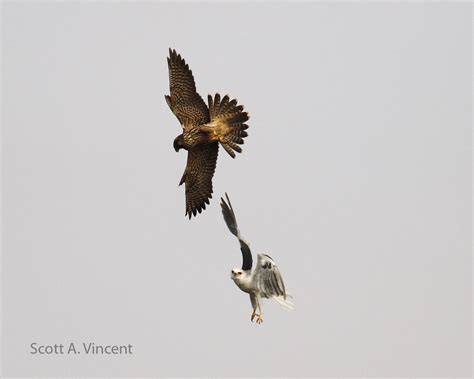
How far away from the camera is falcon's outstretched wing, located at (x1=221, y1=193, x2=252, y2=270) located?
2052 centimetres

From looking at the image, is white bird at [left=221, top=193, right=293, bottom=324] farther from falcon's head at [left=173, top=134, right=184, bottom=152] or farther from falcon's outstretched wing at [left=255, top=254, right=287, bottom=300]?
falcon's head at [left=173, top=134, right=184, bottom=152]

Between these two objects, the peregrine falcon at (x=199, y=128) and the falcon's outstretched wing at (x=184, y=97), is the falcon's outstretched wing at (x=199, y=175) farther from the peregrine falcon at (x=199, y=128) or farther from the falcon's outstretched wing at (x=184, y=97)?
the falcon's outstretched wing at (x=184, y=97)

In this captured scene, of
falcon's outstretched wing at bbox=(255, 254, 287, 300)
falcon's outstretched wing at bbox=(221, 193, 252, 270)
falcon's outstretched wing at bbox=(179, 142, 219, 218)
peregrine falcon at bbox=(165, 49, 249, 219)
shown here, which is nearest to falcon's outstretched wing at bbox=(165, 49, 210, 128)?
peregrine falcon at bbox=(165, 49, 249, 219)

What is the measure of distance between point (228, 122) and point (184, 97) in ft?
4.34

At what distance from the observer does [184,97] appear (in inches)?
899

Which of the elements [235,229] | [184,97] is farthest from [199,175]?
[235,229]

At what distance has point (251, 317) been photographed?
20.8m

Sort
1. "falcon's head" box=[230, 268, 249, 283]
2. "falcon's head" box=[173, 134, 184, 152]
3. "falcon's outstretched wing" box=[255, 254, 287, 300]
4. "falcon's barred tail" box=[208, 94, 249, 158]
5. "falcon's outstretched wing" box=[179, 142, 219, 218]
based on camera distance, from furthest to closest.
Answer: "falcon's outstretched wing" box=[179, 142, 219, 218]
"falcon's head" box=[173, 134, 184, 152]
"falcon's barred tail" box=[208, 94, 249, 158]
"falcon's head" box=[230, 268, 249, 283]
"falcon's outstretched wing" box=[255, 254, 287, 300]

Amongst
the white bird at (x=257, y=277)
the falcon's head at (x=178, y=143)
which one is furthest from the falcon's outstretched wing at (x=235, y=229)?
the falcon's head at (x=178, y=143)

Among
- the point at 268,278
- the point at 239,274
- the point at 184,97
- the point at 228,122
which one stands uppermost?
the point at 184,97

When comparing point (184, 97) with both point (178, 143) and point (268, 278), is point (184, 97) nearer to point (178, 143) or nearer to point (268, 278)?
point (178, 143)

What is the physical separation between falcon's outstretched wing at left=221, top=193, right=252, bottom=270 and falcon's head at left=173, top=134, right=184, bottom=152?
1.91m

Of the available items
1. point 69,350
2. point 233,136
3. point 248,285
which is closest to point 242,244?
point 248,285

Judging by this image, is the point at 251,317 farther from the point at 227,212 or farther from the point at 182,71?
the point at 182,71
